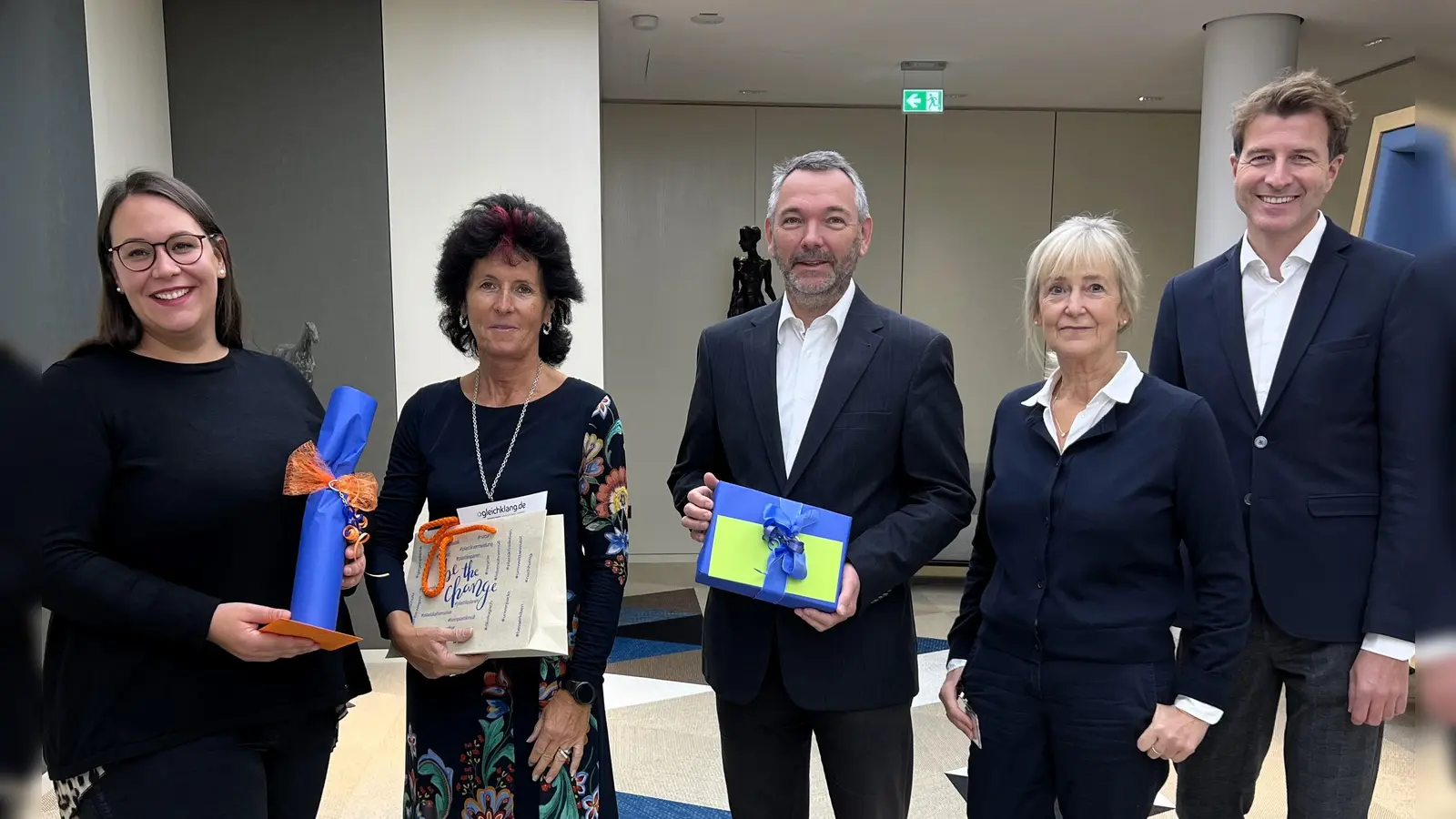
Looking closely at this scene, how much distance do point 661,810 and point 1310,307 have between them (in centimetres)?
248

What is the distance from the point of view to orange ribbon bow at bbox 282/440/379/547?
1.44 meters

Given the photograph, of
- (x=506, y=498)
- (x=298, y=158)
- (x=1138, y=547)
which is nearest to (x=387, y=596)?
(x=506, y=498)

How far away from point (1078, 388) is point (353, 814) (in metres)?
2.77

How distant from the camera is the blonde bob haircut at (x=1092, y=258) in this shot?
5.39 feet

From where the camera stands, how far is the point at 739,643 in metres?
1.86

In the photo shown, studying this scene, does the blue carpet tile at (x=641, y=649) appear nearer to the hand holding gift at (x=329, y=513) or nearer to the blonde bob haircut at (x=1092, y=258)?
the hand holding gift at (x=329, y=513)

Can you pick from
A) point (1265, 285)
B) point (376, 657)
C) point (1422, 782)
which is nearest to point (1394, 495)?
point (1265, 285)

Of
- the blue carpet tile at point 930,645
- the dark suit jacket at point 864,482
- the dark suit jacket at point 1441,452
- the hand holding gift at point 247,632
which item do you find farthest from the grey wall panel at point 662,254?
the dark suit jacket at point 1441,452

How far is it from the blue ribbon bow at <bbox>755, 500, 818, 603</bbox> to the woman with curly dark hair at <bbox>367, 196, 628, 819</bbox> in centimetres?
29

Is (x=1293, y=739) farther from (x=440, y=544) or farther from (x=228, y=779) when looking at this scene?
(x=228, y=779)

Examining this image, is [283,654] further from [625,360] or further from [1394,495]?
[625,360]

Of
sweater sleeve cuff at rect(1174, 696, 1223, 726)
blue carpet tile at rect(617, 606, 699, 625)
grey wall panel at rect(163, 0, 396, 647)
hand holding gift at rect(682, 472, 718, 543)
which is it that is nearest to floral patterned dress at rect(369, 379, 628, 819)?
hand holding gift at rect(682, 472, 718, 543)

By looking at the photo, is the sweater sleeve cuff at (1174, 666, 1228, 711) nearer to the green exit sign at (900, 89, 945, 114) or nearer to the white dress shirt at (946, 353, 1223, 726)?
the white dress shirt at (946, 353, 1223, 726)

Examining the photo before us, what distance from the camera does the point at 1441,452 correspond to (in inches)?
22.4
